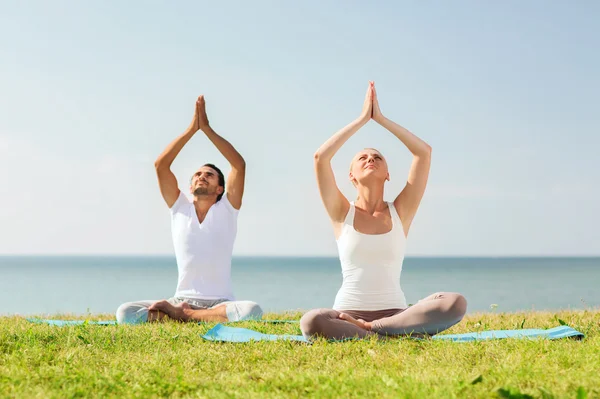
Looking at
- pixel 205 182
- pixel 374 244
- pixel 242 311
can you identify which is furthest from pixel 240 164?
pixel 374 244

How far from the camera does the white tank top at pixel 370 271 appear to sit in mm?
5375

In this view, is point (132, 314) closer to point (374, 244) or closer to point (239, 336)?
point (239, 336)

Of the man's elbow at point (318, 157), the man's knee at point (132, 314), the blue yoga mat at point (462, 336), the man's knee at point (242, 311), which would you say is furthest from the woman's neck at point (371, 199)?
the man's knee at point (132, 314)

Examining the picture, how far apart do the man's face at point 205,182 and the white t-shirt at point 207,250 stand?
0.18m

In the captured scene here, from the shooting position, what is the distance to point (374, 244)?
17.6 feet

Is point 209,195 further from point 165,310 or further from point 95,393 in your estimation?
point 95,393

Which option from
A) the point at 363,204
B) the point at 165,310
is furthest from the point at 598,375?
the point at 165,310

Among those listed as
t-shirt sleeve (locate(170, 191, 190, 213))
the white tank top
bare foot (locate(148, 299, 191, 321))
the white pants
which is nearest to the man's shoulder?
t-shirt sleeve (locate(170, 191, 190, 213))

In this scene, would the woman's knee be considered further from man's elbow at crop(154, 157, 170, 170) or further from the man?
man's elbow at crop(154, 157, 170, 170)

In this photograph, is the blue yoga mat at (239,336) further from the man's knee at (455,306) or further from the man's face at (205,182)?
the man's face at (205,182)

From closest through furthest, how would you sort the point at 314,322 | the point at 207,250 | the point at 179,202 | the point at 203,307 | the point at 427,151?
1. the point at 314,322
2. the point at 427,151
3. the point at 203,307
4. the point at 207,250
5. the point at 179,202

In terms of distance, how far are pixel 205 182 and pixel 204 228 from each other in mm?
559

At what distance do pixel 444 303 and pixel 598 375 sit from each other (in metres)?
1.67

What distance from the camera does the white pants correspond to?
7.06m
